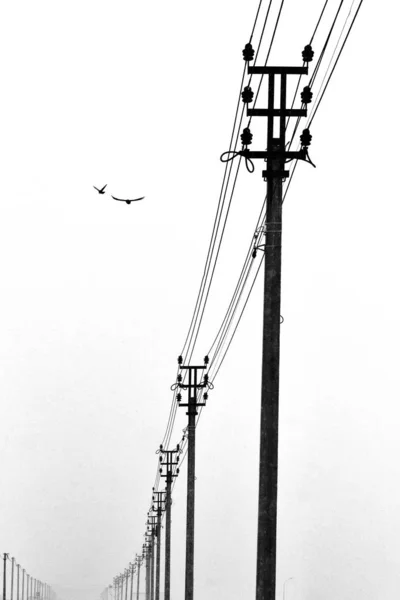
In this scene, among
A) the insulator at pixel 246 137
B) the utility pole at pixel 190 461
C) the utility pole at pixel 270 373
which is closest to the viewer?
the utility pole at pixel 270 373

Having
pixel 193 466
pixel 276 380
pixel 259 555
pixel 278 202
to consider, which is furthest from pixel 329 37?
pixel 193 466

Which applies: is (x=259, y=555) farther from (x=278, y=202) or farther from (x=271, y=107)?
(x=271, y=107)

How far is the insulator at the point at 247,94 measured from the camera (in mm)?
19047

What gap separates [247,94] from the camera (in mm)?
19078

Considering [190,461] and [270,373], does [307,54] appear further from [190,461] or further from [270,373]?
[190,461]

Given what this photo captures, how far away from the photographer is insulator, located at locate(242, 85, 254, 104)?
1905 centimetres

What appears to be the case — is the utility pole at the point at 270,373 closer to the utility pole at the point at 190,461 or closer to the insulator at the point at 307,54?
the insulator at the point at 307,54

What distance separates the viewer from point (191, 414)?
1720 inches

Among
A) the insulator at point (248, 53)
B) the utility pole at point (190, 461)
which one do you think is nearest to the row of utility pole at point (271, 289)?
the insulator at point (248, 53)

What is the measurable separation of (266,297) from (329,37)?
4330 millimetres

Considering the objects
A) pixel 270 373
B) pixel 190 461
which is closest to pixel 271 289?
pixel 270 373

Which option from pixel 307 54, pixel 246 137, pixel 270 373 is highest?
pixel 307 54

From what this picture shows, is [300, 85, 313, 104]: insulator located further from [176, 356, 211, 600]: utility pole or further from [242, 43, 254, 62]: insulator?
[176, 356, 211, 600]: utility pole

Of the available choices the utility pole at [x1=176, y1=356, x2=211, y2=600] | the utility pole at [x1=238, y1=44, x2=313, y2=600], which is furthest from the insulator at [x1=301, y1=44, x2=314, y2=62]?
the utility pole at [x1=176, y1=356, x2=211, y2=600]
